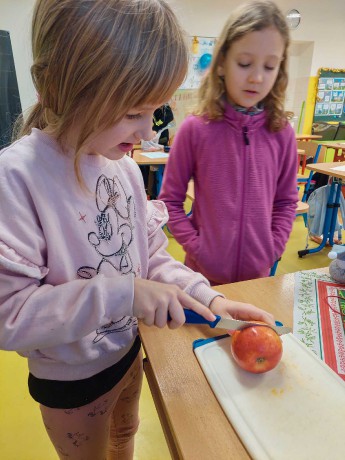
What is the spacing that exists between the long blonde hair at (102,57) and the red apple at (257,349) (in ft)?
1.38

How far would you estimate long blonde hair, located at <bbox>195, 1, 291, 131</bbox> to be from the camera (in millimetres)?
864

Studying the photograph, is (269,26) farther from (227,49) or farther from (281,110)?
(281,110)

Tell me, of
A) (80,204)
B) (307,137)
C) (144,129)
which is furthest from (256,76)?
(307,137)

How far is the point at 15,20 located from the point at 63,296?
4608mm

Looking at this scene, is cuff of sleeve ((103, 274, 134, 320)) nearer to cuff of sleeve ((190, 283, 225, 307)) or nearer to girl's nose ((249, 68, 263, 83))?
cuff of sleeve ((190, 283, 225, 307))

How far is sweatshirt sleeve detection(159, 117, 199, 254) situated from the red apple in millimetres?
471

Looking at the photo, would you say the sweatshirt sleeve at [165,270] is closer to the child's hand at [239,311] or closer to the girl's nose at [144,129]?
the child's hand at [239,311]

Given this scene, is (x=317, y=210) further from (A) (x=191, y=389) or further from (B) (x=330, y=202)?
(A) (x=191, y=389)

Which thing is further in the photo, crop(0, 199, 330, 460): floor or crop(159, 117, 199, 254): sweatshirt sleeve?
crop(0, 199, 330, 460): floor

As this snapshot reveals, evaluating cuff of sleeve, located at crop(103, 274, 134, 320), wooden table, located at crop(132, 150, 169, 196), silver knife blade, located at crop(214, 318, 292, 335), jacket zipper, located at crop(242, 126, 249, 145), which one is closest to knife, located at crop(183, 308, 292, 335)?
silver knife blade, located at crop(214, 318, 292, 335)

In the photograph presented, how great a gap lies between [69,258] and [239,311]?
349 millimetres

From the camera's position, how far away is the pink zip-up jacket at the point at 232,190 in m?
0.96

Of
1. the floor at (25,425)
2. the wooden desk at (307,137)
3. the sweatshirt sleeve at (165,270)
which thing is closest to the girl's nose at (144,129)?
the sweatshirt sleeve at (165,270)

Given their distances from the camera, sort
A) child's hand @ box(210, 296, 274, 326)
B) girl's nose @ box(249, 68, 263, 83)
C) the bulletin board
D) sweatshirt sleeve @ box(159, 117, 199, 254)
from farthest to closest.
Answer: the bulletin board → sweatshirt sleeve @ box(159, 117, 199, 254) → girl's nose @ box(249, 68, 263, 83) → child's hand @ box(210, 296, 274, 326)
